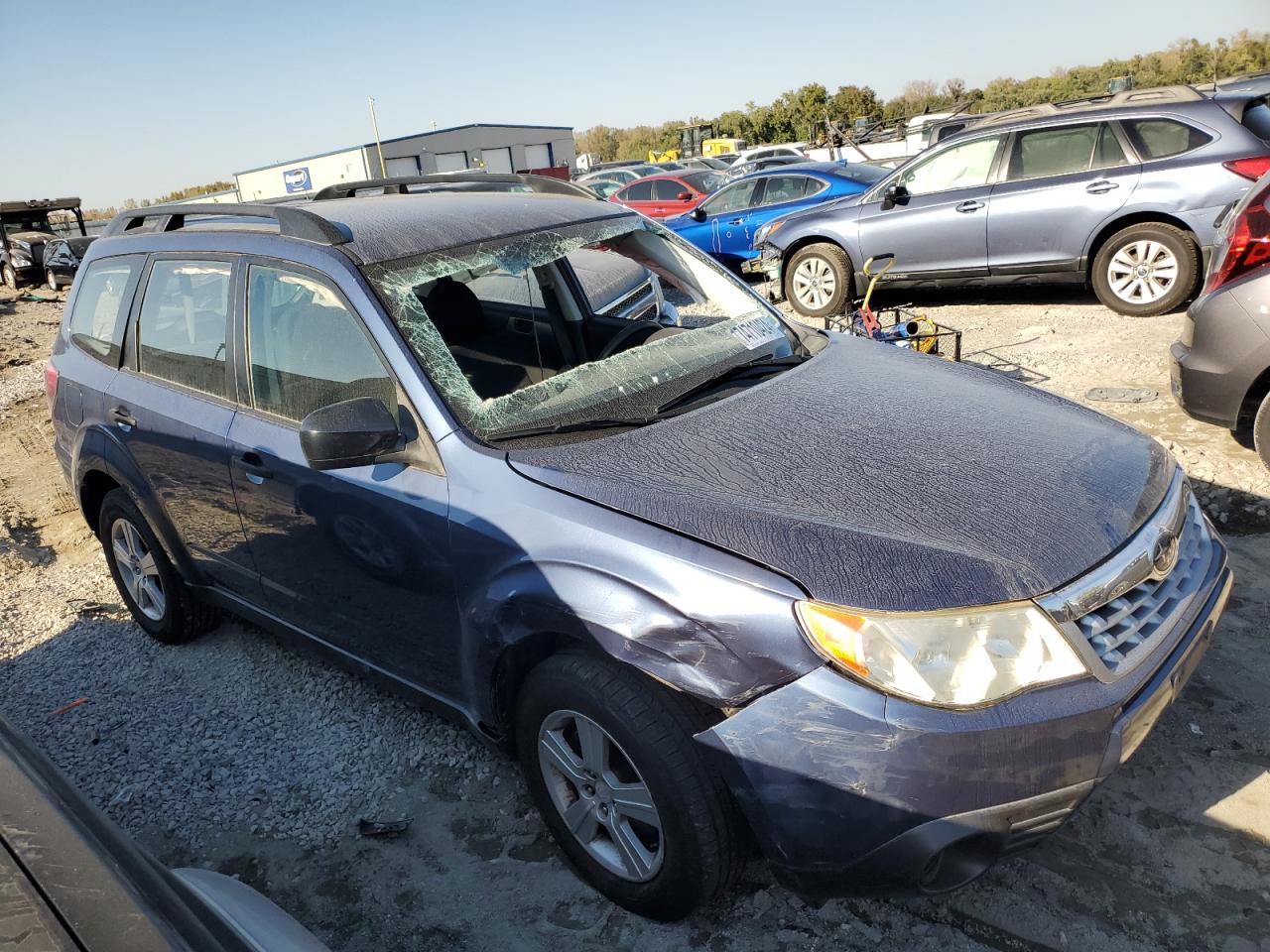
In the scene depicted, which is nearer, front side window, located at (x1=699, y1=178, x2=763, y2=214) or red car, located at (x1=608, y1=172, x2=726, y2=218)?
front side window, located at (x1=699, y1=178, x2=763, y2=214)

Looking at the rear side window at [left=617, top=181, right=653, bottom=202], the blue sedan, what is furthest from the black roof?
the rear side window at [left=617, top=181, right=653, bottom=202]

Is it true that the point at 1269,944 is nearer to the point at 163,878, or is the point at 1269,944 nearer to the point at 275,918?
the point at 275,918

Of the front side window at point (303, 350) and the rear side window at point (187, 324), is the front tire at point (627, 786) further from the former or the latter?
the rear side window at point (187, 324)

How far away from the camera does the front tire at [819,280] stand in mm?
8938

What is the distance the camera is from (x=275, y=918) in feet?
5.44

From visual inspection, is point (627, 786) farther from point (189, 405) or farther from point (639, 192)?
point (639, 192)

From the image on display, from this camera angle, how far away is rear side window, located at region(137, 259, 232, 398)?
3.20 meters

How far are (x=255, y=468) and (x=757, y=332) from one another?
1.81 metres

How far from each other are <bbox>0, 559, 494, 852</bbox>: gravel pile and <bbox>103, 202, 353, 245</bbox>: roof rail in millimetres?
1751

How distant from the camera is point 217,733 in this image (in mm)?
3484

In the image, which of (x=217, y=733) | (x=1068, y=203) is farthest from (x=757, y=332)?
(x=1068, y=203)

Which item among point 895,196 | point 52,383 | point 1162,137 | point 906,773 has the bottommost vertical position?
point 906,773

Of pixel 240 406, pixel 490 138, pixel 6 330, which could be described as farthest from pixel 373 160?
pixel 240 406

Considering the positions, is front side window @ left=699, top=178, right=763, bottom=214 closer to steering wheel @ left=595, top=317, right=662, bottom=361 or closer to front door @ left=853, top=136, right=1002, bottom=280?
front door @ left=853, top=136, right=1002, bottom=280
